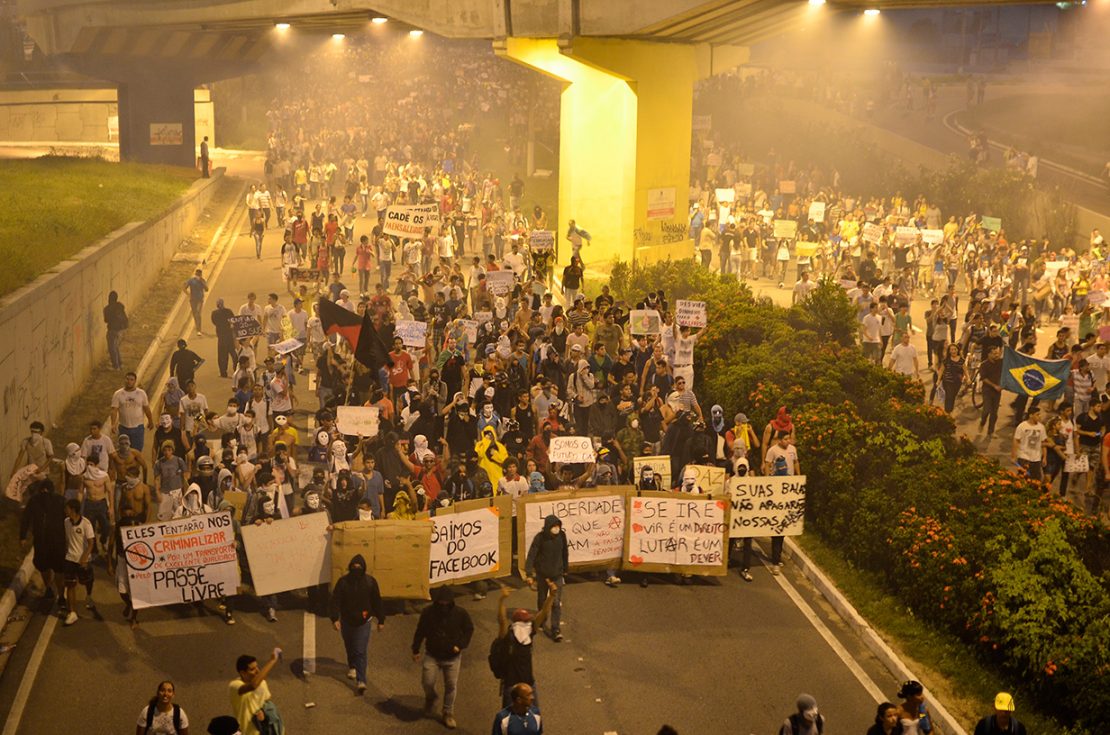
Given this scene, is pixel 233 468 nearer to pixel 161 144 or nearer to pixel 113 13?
pixel 113 13

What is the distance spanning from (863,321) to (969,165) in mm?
23595

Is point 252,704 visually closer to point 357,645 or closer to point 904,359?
point 357,645

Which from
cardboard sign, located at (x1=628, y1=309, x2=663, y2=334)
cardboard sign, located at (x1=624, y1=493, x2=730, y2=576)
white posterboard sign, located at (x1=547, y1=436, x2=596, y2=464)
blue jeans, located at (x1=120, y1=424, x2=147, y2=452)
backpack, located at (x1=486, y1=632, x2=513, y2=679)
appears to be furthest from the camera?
cardboard sign, located at (x1=628, y1=309, x2=663, y2=334)

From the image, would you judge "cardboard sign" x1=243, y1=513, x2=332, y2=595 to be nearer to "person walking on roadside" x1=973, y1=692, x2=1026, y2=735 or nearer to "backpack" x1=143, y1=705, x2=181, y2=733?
"backpack" x1=143, y1=705, x2=181, y2=733

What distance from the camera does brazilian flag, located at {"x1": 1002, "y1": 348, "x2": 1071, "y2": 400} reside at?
22.4 metres

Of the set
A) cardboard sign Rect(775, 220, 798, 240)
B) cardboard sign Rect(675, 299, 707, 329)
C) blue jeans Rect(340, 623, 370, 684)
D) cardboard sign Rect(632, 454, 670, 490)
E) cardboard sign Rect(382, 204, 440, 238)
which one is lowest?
blue jeans Rect(340, 623, 370, 684)

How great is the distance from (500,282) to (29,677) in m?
14.6

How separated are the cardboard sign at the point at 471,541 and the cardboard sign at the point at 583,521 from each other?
19cm

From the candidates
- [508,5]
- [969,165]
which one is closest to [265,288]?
[508,5]

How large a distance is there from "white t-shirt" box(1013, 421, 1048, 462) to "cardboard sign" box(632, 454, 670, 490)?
17.7ft

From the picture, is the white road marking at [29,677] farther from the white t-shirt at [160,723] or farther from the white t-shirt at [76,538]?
the white t-shirt at [160,723]

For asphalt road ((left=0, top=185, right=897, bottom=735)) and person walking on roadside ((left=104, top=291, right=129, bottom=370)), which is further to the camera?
person walking on roadside ((left=104, top=291, right=129, bottom=370))

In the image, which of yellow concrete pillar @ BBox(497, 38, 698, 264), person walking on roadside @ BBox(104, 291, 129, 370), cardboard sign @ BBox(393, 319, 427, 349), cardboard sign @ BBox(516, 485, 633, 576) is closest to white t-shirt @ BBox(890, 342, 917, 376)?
cardboard sign @ BBox(393, 319, 427, 349)

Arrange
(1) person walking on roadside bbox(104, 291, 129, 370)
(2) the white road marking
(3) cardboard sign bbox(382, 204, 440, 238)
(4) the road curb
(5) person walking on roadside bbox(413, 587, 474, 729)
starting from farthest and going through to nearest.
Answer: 1. (3) cardboard sign bbox(382, 204, 440, 238)
2. (1) person walking on roadside bbox(104, 291, 129, 370)
3. (4) the road curb
4. (2) the white road marking
5. (5) person walking on roadside bbox(413, 587, 474, 729)
